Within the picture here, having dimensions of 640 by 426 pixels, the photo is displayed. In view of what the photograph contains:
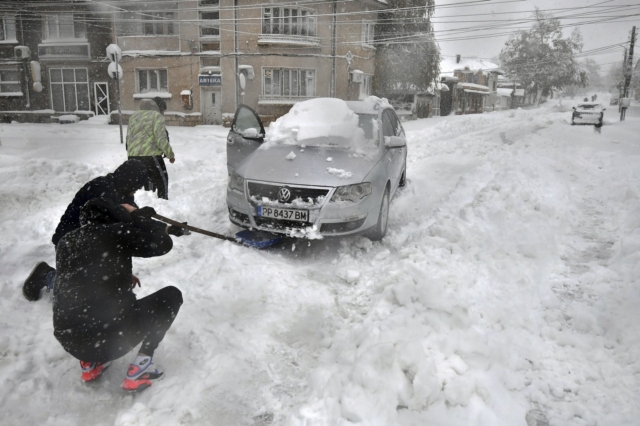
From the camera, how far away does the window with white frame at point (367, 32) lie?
→ 26.9 m

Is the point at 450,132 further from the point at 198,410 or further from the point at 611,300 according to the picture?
the point at 198,410

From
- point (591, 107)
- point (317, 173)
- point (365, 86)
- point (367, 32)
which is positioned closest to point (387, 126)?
point (317, 173)

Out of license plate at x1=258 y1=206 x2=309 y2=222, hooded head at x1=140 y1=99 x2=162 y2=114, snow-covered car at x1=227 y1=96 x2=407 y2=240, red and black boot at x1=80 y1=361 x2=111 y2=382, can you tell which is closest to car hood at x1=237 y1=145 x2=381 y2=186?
snow-covered car at x1=227 y1=96 x2=407 y2=240

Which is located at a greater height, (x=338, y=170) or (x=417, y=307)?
(x=338, y=170)

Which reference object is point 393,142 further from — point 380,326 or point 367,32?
point 367,32

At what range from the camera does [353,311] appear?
389cm

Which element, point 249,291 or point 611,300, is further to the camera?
point 249,291

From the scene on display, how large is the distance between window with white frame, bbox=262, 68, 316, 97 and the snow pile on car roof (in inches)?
708

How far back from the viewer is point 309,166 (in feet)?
17.2

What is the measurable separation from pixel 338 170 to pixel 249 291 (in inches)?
68.5

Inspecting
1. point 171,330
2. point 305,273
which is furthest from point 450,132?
point 171,330

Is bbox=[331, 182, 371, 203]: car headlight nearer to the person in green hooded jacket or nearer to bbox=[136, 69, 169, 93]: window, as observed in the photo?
the person in green hooded jacket

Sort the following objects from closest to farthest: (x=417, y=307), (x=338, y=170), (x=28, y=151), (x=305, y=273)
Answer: (x=417, y=307) < (x=305, y=273) < (x=338, y=170) < (x=28, y=151)

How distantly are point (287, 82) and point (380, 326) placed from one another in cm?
2246
